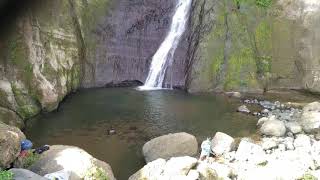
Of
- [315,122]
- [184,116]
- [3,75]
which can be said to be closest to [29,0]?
[3,75]

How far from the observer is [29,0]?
24.8m

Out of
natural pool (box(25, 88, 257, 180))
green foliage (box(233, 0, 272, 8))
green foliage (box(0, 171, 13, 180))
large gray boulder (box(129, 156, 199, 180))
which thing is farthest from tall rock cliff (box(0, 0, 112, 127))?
green foliage (box(233, 0, 272, 8))

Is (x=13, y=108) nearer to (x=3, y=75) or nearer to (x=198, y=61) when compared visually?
(x=3, y=75)

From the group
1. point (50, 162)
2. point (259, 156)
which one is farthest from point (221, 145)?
point (50, 162)

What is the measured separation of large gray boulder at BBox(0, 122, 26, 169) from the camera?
12.4 metres

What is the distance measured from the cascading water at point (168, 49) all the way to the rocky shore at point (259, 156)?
10.6 meters

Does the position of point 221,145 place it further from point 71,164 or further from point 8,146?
point 8,146

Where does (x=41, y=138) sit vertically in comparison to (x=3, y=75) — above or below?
below

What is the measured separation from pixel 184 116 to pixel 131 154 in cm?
634

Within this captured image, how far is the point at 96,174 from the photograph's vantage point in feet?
44.6

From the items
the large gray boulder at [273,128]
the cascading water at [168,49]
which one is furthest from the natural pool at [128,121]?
the cascading water at [168,49]

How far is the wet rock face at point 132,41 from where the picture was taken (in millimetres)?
31141

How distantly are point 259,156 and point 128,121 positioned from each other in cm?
757

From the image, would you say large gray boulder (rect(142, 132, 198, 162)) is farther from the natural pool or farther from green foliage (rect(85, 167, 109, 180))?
green foliage (rect(85, 167, 109, 180))
